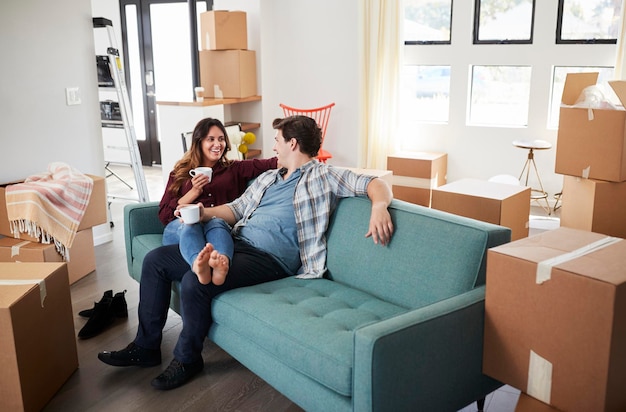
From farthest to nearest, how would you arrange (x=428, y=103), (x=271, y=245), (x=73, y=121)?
(x=428, y=103), (x=73, y=121), (x=271, y=245)

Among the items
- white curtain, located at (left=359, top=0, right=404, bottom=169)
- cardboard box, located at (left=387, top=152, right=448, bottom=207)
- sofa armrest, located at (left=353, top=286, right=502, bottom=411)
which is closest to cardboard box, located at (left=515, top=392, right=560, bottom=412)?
sofa armrest, located at (left=353, top=286, right=502, bottom=411)

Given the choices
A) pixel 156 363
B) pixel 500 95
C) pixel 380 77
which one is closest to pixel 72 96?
pixel 156 363

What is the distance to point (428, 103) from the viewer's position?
21.1 feet

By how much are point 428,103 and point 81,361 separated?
4598 millimetres

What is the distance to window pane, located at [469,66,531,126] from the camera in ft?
19.4

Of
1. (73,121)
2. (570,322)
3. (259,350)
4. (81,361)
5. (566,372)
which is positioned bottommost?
(81,361)

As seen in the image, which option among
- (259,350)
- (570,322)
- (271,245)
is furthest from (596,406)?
(271,245)

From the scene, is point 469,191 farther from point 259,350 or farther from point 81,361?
point 81,361

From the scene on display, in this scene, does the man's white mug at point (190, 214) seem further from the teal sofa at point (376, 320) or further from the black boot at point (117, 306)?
the black boot at point (117, 306)

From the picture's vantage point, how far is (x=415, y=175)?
595cm

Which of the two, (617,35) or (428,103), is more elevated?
(617,35)

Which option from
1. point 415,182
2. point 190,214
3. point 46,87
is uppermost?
point 46,87

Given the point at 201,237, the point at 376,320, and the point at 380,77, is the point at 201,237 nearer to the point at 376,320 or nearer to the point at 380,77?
the point at 376,320

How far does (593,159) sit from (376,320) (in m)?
2.62
